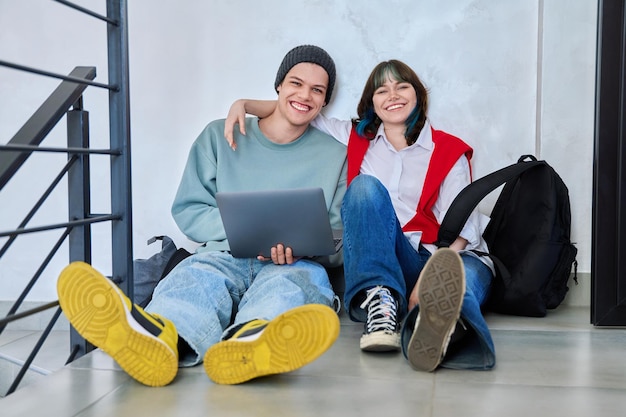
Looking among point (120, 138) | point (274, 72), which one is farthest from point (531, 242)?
point (120, 138)

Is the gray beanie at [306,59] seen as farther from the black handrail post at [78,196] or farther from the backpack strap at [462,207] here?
the black handrail post at [78,196]

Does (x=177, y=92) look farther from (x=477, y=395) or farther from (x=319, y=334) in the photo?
(x=477, y=395)

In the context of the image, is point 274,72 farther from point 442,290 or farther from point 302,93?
point 442,290

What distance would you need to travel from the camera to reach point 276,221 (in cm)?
188

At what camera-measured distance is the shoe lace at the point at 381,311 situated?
1.72 metres

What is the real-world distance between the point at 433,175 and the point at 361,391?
0.98 metres

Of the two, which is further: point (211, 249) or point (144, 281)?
point (144, 281)

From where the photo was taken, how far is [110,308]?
1.37 metres

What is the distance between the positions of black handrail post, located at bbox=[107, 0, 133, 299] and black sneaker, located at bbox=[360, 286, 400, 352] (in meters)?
0.66

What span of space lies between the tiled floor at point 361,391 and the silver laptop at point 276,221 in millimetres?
354

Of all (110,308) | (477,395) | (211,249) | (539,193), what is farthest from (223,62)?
(477,395)

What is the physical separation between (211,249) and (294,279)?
0.39m

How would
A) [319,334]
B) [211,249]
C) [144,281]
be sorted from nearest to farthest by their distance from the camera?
[319,334], [211,249], [144,281]

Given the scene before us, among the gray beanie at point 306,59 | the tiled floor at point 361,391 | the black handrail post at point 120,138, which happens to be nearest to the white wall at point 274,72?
the gray beanie at point 306,59
